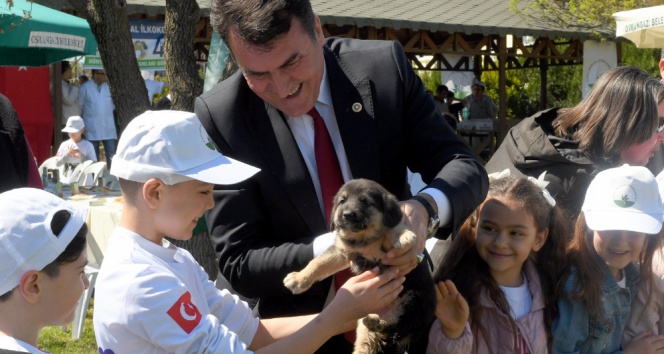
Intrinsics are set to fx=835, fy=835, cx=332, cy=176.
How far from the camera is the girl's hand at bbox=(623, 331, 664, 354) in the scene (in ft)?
12.5

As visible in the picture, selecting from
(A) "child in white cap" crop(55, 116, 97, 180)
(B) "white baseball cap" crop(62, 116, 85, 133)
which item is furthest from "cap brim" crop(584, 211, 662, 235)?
(B) "white baseball cap" crop(62, 116, 85, 133)

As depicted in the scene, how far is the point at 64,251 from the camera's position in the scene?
244 centimetres

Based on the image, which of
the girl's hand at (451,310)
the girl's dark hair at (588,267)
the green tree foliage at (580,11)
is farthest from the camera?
the green tree foliage at (580,11)

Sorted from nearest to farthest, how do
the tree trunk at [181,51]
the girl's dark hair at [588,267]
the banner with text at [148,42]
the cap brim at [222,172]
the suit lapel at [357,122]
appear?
the cap brim at [222,172] < the suit lapel at [357,122] < the girl's dark hair at [588,267] < the tree trunk at [181,51] < the banner with text at [148,42]

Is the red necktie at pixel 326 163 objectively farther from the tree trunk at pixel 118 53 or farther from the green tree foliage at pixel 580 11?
the green tree foliage at pixel 580 11

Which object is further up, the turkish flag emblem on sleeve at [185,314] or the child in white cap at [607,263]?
the turkish flag emblem on sleeve at [185,314]

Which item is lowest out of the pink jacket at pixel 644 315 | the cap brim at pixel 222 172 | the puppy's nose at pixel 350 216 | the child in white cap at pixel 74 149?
the child in white cap at pixel 74 149

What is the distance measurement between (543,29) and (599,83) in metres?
15.8

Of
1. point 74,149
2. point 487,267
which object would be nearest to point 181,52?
point 487,267

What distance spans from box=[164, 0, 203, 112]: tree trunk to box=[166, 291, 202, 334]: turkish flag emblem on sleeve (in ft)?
13.8

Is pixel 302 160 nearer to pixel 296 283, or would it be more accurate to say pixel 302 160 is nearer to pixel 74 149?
pixel 296 283

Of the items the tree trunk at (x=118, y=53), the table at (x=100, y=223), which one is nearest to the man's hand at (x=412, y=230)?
the tree trunk at (x=118, y=53)

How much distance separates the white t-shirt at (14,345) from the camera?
2.32 meters

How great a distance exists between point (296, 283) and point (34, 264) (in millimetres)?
860
